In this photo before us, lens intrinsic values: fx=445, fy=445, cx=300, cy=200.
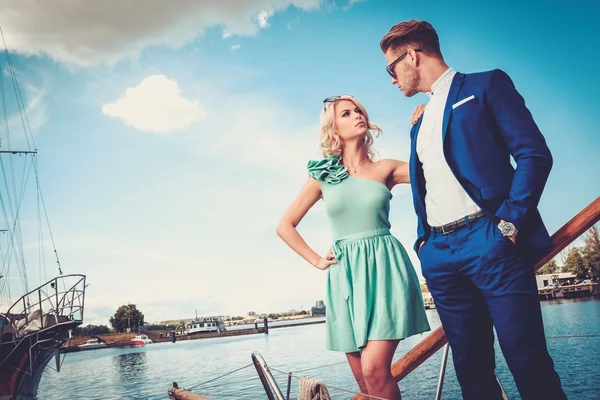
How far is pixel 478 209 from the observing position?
159 centimetres

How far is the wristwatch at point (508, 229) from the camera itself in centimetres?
144

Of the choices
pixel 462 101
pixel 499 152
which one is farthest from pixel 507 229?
pixel 462 101

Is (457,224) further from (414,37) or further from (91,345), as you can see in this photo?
(91,345)

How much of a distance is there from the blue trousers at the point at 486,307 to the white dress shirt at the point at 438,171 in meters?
0.08

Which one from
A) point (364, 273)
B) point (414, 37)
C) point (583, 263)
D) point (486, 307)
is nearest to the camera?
point (486, 307)

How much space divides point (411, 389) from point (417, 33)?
16803 millimetres

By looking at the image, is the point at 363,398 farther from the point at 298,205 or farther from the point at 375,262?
the point at 298,205

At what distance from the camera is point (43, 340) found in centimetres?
1470

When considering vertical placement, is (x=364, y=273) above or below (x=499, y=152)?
below

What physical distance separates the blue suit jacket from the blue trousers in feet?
0.29

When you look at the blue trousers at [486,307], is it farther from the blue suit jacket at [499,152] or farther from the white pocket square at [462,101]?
the white pocket square at [462,101]

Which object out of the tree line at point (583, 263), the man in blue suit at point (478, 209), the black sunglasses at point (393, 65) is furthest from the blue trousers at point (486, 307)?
the tree line at point (583, 263)

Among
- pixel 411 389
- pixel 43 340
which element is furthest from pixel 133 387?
pixel 411 389

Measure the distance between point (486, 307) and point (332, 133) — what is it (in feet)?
3.67
